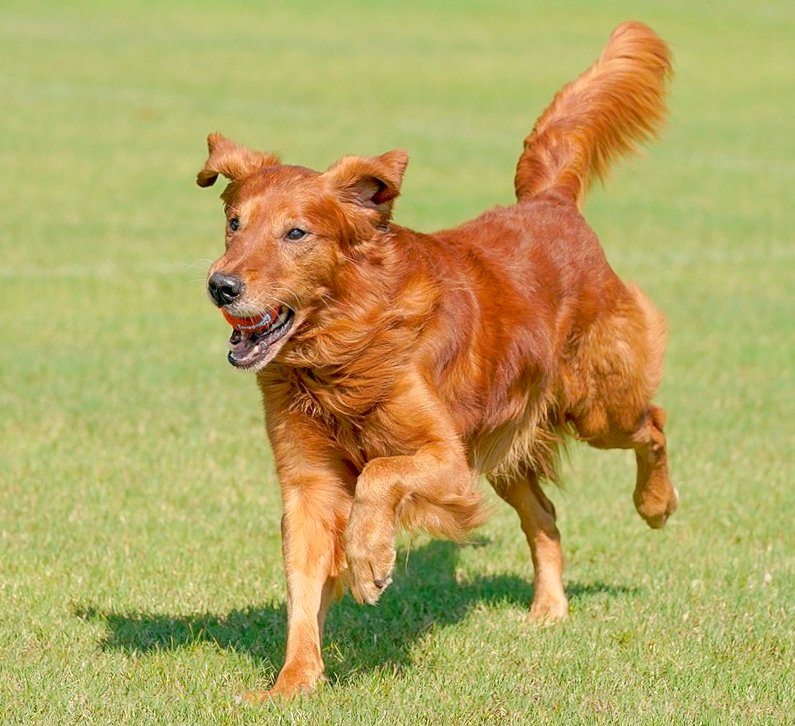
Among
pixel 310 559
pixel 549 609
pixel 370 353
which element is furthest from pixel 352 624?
pixel 370 353

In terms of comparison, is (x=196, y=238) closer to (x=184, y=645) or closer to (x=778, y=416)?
(x=778, y=416)

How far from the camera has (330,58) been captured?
3266 centimetres

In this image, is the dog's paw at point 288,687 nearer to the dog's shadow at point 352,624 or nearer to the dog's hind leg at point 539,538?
the dog's shadow at point 352,624

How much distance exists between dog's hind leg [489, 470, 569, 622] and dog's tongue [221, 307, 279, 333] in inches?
74.4

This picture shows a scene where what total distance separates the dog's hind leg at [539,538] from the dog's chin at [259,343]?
1807 millimetres

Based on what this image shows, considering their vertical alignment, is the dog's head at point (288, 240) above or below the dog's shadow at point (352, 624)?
above

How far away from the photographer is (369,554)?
507 centimetres

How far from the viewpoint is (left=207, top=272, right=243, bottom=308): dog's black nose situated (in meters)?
5.05

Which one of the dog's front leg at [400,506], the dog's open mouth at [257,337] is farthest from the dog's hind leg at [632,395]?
the dog's open mouth at [257,337]

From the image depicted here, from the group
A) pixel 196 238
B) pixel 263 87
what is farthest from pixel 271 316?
pixel 263 87

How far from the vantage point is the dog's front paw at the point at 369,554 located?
16.6 ft

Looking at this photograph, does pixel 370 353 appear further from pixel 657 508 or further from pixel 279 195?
pixel 657 508

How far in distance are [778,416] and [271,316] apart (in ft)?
18.3

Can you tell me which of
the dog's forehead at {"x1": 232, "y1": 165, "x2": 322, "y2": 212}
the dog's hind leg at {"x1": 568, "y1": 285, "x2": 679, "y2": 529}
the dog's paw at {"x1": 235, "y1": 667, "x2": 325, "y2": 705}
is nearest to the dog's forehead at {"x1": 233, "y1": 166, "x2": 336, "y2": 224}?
the dog's forehead at {"x1": 232, "y1": 165, "x2": 322, "y2": 212}
